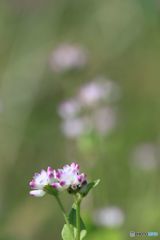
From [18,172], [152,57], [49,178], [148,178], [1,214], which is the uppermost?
[152,57]

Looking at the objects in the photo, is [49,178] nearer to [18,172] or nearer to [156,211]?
[156,211]

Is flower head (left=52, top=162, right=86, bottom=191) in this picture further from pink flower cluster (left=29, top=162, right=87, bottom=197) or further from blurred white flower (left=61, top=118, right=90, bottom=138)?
blurred white flower (left=61, top=118, right=90, bottom=138)

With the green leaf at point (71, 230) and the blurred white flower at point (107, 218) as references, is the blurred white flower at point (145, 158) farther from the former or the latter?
the green leaf at point (71, 230)

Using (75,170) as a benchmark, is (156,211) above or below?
above

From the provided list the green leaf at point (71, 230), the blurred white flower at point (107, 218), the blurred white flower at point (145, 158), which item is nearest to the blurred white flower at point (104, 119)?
the blurred white flower at point (145, 158)

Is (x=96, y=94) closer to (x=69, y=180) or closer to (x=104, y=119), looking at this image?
(x=104, y=119)

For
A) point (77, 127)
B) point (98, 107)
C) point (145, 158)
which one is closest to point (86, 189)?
point (77, 127)

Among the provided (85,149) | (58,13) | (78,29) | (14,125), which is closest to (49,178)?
(85,149)
